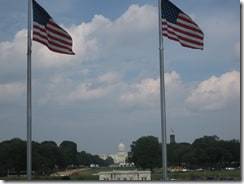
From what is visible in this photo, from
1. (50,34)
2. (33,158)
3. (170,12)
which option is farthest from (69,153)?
(170,12)

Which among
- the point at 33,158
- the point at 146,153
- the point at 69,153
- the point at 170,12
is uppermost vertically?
the point at 170,12

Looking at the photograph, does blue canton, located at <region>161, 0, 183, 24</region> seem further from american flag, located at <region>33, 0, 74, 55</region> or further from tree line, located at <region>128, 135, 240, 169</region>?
tree line, located at <region>128, 135, 240, 169</region>

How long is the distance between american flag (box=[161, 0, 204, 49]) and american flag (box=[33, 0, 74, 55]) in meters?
4.20

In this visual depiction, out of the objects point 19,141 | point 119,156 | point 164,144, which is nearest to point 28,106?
point 164,144

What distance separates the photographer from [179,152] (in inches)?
5330

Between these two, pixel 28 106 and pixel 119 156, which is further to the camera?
pixel 119 156

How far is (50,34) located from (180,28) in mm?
5517

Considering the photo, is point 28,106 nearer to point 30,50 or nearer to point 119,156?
point 30,50

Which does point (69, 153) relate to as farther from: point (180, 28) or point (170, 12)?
point (180, 28)

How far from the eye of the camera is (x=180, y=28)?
21344 mm

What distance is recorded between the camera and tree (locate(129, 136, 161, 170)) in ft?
425

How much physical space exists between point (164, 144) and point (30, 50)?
23.9ft

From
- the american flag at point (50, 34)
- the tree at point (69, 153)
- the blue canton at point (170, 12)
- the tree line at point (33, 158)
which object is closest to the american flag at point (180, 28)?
the blue canton at point (170, 12)

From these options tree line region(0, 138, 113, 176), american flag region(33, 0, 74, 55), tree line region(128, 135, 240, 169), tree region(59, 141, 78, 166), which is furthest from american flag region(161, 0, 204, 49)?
tree region(59, 141, 78, 166)
